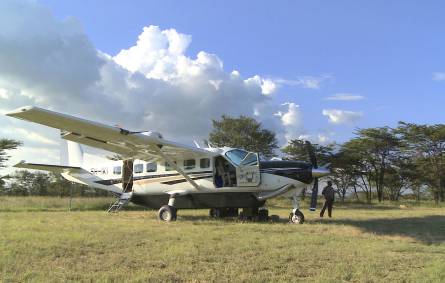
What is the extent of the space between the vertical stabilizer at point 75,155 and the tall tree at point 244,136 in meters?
23.4

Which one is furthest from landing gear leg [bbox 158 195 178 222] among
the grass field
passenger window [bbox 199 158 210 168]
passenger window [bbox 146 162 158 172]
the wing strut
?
the grass field

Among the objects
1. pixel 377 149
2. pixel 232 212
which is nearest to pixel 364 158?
pixel 377 149

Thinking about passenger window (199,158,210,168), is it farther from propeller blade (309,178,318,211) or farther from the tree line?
the tree line

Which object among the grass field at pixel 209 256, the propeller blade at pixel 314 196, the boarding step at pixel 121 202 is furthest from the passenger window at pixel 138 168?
the propeller blade at pixel 314 196

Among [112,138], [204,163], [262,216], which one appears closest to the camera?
[112,138]

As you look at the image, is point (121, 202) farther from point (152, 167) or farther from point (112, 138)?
point (112, 138)

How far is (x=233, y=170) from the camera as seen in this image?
1545cm

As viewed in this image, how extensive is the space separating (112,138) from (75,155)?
7476 mm

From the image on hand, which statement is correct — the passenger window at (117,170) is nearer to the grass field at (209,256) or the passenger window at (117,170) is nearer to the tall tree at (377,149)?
the grass field at (209,256)

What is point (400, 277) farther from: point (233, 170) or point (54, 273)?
point (233, 170)

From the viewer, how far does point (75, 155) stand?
Answer: 20547 millimetres

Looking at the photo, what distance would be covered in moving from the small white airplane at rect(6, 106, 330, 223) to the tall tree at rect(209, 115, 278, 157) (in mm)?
25787

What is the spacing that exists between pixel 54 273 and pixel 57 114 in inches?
251

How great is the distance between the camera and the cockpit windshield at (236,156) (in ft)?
49.2
